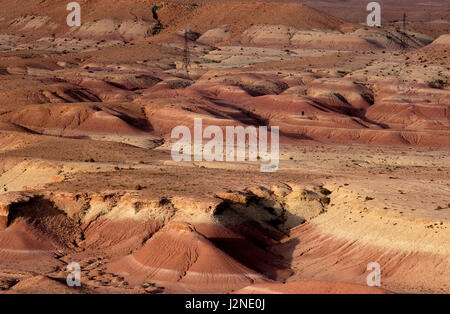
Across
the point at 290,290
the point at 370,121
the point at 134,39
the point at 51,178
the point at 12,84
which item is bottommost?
the point at 290,290

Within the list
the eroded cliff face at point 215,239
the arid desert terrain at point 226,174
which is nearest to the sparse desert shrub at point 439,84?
the arid desert terrain at point 226,174

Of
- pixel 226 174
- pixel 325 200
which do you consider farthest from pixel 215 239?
pixel 226 174

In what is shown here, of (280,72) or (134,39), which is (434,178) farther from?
(134,39)

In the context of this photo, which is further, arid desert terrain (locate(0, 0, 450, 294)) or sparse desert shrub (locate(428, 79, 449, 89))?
sparse desert shrub (locate(428, 79, 449, 89))

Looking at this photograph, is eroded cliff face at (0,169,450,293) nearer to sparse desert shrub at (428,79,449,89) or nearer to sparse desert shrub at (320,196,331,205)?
sparse desert shrub at (320,196,331,205)

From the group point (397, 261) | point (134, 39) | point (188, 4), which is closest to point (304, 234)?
point (397, 261)

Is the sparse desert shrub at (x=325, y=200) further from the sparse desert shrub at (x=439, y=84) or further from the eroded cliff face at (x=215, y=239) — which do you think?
the sparse desert shrub at (x=439, y=84)

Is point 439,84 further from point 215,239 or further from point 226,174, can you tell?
point 215,239

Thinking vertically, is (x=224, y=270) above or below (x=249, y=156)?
below

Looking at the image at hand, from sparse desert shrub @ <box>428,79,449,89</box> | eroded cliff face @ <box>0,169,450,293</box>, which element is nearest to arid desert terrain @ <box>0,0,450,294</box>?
eroded cliff face @ <box>0,169,450,293</box>
